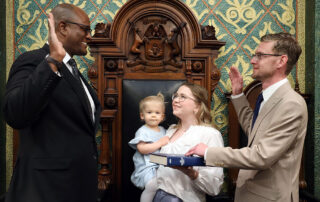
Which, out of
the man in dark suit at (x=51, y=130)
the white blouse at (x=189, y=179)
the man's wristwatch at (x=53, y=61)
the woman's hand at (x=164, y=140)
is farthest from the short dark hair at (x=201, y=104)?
the man's wristwatch at (x=53, y=61)

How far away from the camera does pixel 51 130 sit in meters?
1.59

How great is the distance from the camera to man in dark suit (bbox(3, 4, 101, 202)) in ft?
4.66

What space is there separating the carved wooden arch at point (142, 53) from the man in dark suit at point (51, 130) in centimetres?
143

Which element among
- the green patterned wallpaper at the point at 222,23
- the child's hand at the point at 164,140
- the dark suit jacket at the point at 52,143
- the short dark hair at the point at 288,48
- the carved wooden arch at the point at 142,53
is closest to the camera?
the dark suit jacket at the point at 52,143

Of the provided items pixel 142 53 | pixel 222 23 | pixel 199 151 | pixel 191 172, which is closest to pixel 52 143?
pixel 199 151

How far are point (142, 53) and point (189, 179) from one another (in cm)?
141

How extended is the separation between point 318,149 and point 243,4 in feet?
5.21

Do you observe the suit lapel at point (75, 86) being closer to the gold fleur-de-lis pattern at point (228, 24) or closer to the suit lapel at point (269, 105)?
the suit lapel at point (269, 105)

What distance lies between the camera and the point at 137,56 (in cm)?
330

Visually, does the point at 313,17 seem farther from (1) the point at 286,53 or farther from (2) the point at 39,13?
(2) the point at 39,13

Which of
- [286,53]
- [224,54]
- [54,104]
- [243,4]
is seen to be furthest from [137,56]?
[54,104]

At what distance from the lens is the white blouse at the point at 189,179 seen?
2369 millimetres

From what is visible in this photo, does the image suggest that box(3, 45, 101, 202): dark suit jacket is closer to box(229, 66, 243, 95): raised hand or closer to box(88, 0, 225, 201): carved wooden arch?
box(229, 66, 243, 95): raised hand

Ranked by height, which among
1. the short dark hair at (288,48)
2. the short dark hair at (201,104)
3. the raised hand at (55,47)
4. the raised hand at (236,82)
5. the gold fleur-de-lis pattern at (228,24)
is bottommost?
the short dark hair at (201,104)
